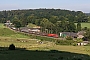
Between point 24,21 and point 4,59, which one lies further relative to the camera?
point 24,21

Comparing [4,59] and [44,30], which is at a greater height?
[4,59]

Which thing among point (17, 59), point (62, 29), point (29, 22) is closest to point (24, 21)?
point (29, 22)

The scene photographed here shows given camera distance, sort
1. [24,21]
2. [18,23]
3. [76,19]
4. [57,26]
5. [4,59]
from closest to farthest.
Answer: [4,59], [57,26], [18,23], [24,21], [76,19]

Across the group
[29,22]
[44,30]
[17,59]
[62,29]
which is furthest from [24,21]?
[17,59]

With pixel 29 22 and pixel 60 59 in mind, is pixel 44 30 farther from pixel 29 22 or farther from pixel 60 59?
pixel 60 59

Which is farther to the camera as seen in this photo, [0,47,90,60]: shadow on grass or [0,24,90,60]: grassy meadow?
[0,24,90,60]: grassy meadow

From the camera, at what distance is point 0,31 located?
386ft

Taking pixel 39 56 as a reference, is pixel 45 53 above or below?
below

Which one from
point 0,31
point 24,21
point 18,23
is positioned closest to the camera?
point 0,31

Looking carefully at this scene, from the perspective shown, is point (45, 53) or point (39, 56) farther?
point (45, 53)

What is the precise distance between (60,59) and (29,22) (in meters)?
165

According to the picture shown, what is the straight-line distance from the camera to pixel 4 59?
17.4 metres

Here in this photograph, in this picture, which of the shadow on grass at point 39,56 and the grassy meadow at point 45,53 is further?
the grassy meadow at point 45,53

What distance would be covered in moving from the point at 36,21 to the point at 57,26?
112ft
